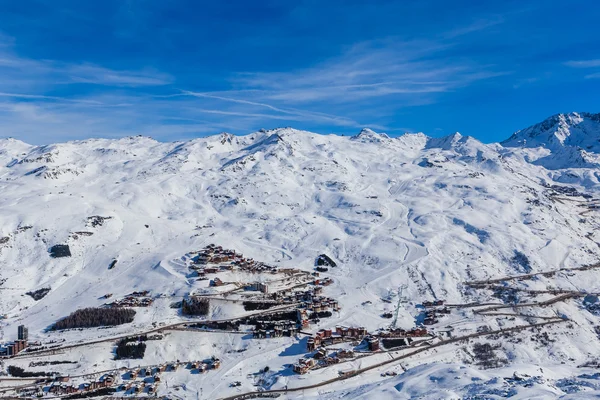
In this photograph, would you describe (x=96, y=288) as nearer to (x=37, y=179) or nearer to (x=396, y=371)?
(x=396, y=371)

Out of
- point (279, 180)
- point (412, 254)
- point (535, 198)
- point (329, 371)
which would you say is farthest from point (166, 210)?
point (535, 198)

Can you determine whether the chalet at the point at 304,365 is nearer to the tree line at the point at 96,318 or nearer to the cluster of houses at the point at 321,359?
the cluster of houses at the point at 321,359

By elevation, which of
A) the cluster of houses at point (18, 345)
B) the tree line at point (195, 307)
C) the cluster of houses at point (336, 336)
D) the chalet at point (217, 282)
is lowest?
the cluster of houses at point (336, 336)

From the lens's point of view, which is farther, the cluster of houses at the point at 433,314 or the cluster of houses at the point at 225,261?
the cluster of houses at the point at 225,261

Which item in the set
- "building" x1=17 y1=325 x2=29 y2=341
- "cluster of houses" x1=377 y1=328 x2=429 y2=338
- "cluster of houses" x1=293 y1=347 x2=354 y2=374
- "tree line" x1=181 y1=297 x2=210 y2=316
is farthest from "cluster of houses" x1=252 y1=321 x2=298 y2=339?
"building" x1=17 y1=325 x2=29 y2=341

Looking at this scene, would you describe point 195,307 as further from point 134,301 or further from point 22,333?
point 22,333

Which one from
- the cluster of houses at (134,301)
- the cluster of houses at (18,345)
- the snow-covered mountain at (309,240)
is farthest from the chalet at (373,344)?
the cluster of houses at (18,345)

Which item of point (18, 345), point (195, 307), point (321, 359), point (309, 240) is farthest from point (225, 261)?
point (321, 359)
